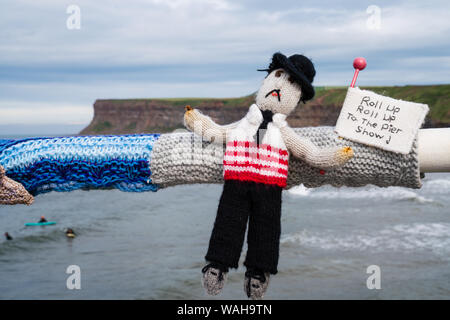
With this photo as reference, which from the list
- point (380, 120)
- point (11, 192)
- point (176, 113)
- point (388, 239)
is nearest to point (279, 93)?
point (380, 120)

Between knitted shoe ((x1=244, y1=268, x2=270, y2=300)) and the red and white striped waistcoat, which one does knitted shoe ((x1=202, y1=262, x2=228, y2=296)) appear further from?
the red and white striped waistcoat

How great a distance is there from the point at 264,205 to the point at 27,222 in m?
23.0

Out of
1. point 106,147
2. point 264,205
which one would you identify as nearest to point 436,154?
point 264,205

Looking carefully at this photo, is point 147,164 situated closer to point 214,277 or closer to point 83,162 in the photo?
point 83,162

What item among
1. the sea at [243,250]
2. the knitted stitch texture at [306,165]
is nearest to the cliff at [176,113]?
the sea at [243,250]

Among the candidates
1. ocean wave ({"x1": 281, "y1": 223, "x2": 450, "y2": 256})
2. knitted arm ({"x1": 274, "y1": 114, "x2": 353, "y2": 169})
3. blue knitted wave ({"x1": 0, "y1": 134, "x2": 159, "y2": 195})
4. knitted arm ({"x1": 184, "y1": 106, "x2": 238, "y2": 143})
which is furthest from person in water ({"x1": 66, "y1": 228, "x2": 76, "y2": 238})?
knitted arm ({"x1": 274, "y1": 114, "x2": 353, "y2": 169})

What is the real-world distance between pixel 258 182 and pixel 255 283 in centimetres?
28

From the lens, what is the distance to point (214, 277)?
4.22 ft

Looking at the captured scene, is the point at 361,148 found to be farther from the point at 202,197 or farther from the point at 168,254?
the point at 202,197

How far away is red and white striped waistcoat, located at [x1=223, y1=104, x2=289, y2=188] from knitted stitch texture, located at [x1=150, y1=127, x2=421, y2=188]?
0.10 metres

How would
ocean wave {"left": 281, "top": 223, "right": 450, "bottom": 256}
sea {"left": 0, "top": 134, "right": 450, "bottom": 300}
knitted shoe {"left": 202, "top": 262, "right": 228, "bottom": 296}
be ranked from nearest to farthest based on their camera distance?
knitted shoe {"left": 202, "top": 262, "right": 228, "bottom": 296} → sea {"left": 0, "top": 134, "right": 450, "bottom": 300} → ocean wave {"left": 281, "top": 223, "right": 450, "bottom": 256}

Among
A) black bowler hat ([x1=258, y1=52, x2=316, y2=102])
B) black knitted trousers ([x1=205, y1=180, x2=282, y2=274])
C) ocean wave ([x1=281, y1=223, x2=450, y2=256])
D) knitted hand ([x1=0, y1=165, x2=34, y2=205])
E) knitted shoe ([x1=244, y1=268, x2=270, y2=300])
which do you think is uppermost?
ocean wave ([x1=281, y1=223, x2=450, y2=256])

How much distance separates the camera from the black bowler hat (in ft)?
4.38

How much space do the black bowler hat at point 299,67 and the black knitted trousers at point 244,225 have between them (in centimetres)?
32
